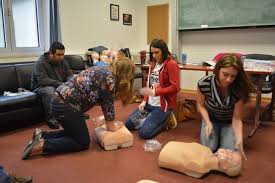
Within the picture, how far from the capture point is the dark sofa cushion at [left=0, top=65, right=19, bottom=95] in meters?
3.39

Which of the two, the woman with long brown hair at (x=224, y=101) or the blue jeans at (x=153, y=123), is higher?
the woman with long brown hair at (x=224, y=101)

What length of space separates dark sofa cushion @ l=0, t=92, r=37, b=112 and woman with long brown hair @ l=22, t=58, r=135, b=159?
77 cm

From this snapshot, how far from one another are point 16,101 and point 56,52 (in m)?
0.76


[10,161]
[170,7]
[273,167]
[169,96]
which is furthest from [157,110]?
[170,7]

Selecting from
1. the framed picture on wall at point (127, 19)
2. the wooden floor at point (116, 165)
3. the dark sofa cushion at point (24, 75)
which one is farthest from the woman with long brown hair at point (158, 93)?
the framed picture on wall at point (127, 19)

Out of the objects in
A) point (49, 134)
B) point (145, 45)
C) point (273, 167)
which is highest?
point (145, 45)

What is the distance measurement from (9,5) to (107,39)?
6.68 ft

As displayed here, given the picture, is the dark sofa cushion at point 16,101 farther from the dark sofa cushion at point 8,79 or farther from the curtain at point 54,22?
the curtain at point 54,22

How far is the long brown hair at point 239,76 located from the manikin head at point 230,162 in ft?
1.47

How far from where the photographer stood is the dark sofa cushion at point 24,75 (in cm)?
359

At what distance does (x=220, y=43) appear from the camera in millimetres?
5121

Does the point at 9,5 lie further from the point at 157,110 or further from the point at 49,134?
the point at 157,110

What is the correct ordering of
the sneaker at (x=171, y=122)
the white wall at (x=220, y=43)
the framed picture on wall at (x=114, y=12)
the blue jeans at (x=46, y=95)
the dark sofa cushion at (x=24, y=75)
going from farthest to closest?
the framed picture on wall at (x=114, y=12) < the white wall at (x=220, y=43) < the dark sofa cushion at (x=24, y=75) < the blue jeans at (x=46, y=95) < the sneaker at (x=171, y=122)

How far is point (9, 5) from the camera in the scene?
13.1ft
